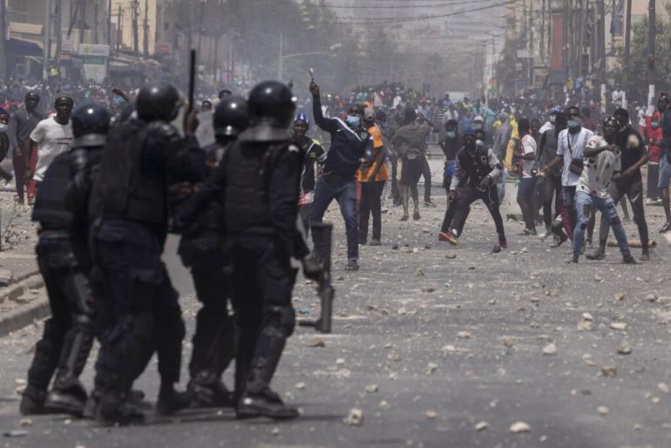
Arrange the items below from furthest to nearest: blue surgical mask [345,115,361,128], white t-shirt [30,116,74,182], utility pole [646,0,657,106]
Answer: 1. utility pole [646,0,657,106]
2. blue surgical mask [345,115,361,128]
3. white t-shirt [30,116,74,182]

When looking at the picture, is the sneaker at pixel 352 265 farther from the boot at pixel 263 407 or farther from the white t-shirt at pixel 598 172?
the boot at pixel 263 407

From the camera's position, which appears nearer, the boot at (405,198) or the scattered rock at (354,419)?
the scattered rock at (354,419)

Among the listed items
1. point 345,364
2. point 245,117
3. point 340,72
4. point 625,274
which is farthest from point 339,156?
point 340,72

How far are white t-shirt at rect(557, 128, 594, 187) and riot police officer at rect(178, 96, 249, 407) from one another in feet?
36.2

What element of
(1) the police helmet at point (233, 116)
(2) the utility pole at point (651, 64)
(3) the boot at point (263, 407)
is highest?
(2) the utility pole at point (651, 64)

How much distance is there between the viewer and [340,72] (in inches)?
7864

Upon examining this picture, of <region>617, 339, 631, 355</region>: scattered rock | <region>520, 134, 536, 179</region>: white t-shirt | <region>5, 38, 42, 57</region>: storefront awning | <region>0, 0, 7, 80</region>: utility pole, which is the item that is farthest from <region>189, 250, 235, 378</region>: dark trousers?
<region>5, 38, 42, 57</region>: storefront awning

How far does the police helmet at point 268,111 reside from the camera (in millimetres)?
9023

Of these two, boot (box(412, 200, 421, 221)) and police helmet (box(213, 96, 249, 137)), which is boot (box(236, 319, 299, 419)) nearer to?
police helmet (box(213, 96, 249, 137))

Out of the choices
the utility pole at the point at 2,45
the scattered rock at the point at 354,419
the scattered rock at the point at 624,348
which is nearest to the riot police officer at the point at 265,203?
the scattered rock at the point at 354,419

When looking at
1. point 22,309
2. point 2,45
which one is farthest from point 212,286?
point 2,45

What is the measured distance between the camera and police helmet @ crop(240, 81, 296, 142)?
9.02 metres

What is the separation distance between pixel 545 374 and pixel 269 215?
254 cm

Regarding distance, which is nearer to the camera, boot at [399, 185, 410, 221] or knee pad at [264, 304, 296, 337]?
knee pad at [264, 304, 296, 337]
